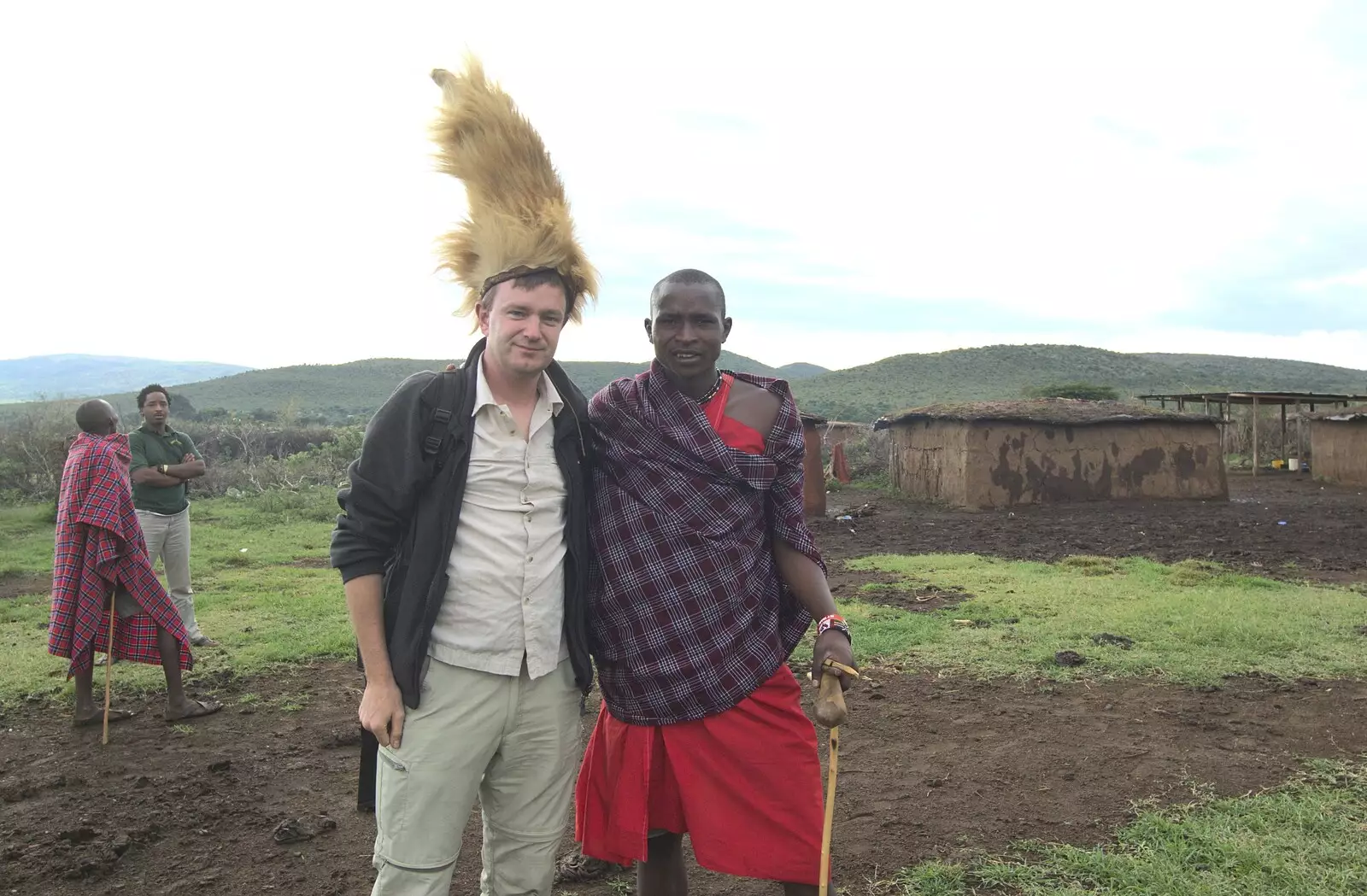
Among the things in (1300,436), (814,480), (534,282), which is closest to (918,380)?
(1300,436)

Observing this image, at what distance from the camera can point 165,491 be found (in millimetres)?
5914

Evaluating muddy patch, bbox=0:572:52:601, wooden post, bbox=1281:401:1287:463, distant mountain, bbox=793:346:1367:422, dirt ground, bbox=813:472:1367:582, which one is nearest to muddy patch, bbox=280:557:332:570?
muddy patch, bbox=0:572:52:601

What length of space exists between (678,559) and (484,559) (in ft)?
1.48

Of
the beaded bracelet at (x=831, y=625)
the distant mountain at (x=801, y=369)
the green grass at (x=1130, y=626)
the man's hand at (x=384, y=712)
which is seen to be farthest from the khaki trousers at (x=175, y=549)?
the distant mountain at (x=801, y=369)

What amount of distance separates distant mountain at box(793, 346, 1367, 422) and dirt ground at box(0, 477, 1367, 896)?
3478cm

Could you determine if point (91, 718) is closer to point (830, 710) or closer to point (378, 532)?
point (378, 532)

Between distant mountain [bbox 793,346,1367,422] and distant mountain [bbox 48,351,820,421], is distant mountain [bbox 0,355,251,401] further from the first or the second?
distant mountain [bbox 793,346,1367,422]

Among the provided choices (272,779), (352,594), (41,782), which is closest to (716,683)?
(352,594)

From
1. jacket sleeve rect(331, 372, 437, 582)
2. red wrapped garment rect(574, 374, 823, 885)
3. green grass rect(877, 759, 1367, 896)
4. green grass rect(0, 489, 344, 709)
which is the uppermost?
jacket sleeve rect(331, 372, 437, 582)

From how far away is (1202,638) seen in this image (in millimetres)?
5676

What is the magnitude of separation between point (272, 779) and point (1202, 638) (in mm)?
5149

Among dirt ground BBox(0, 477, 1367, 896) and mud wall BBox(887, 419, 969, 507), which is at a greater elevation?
mud wall BBox(887, 419, 969, 507)

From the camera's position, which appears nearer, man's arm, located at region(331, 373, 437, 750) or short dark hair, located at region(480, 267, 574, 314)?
man's arm, located at region(331, 373, 437, 750)

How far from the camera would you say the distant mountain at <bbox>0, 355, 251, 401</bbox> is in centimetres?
14925
